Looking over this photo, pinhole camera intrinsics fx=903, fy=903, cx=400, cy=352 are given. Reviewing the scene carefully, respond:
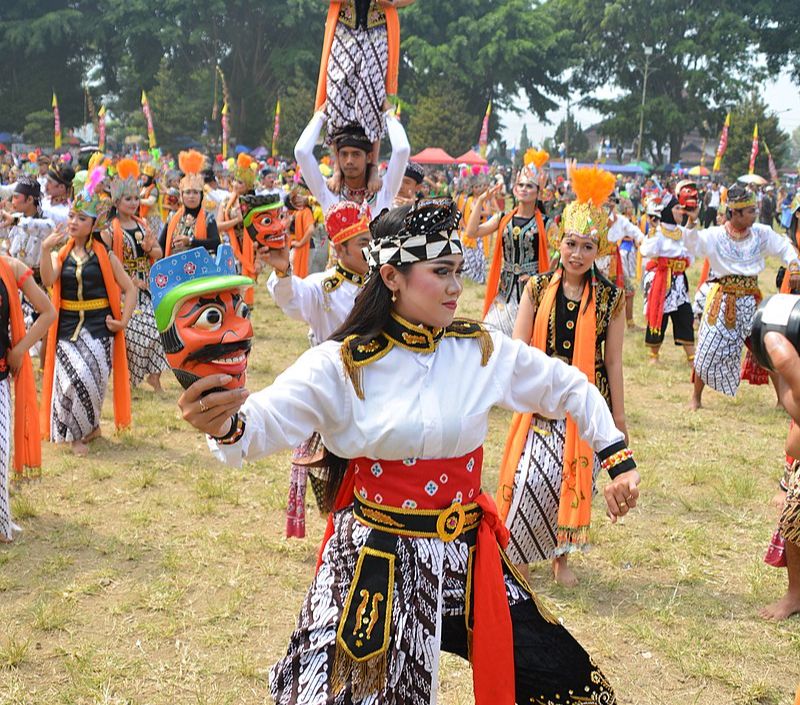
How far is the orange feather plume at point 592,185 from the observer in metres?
4.73

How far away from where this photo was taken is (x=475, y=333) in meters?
Result: 2.86

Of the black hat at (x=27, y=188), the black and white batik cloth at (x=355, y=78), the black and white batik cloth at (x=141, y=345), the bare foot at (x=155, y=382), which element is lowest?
the bare foot at (x=155, y=382)

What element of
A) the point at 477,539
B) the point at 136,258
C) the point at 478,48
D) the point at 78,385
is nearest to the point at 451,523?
the point at 477,539

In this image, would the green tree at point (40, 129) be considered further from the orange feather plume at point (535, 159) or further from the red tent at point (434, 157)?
the orange feather plume at point (535, 159)

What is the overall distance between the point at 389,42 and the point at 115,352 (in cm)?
322

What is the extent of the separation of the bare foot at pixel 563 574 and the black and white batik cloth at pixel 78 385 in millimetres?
3768

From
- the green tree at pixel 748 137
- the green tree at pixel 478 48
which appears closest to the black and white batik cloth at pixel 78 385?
the green tree at pixel 748 137

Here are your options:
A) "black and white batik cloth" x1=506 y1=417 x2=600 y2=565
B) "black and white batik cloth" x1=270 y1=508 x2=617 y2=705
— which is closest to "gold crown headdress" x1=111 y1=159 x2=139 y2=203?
"black and white batik cloth" x1=506 y1=417 x2=600 y2=565

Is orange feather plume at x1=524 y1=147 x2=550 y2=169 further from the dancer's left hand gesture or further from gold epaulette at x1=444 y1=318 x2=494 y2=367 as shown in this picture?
the dancer's left hand gesture

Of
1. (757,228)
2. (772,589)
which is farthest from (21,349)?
(757,228)

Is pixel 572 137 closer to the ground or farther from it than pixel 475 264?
farther from it

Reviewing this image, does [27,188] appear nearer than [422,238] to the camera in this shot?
No

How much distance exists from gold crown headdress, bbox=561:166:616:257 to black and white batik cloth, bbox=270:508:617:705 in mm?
2240

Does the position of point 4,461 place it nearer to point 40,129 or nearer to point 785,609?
point 785,609
